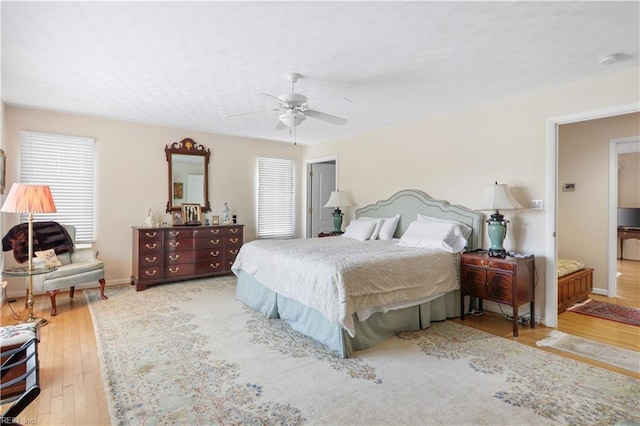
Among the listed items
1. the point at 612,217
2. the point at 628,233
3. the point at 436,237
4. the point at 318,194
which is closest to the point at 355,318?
the point at 436,237

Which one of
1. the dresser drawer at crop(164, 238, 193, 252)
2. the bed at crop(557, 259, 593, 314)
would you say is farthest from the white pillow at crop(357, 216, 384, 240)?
the dresser drawer at crop(164, 238, 193, 252)

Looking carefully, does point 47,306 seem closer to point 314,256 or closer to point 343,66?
point 314,256

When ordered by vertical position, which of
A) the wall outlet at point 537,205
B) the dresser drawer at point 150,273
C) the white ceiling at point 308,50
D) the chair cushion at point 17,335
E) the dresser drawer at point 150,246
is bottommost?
the dresser drawer at point 150,273

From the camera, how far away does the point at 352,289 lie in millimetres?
2893

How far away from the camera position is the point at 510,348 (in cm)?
307

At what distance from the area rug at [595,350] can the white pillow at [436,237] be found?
1234 mm

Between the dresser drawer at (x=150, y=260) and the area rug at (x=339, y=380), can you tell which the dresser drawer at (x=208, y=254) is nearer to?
the dresser drawer at (x=150, y=260)

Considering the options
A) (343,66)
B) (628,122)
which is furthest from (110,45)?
(628,122)

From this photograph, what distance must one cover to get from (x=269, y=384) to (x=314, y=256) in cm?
127

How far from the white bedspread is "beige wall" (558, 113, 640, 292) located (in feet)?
8.96

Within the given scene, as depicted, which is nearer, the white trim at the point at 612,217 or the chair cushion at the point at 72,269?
the chair cushion at the point at 72,269

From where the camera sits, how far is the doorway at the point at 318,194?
7.32 metres

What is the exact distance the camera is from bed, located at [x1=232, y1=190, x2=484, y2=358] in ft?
9.59

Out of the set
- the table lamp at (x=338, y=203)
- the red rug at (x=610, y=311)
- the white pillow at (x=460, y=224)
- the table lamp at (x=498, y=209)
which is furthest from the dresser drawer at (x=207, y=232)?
the red rug at (x=610, y=311)
